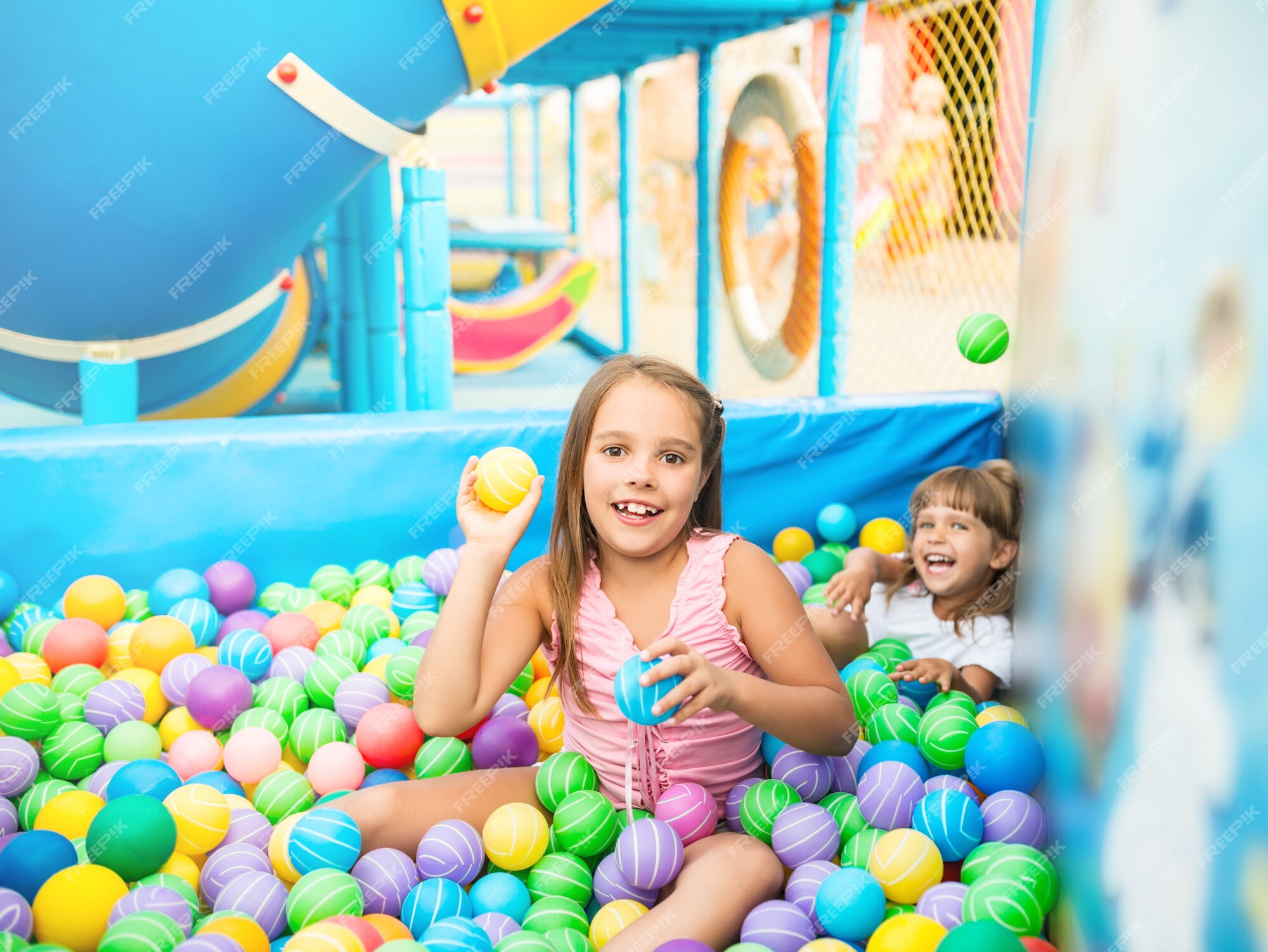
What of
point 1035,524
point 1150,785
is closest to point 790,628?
point 1035,524

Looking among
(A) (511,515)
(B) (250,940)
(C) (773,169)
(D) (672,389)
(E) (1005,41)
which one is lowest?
(B) (250,940)

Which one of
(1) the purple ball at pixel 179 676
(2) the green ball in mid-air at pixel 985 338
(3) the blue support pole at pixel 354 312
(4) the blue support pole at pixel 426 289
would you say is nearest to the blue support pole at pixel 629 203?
(3) the blue support pole at pixel 354 312

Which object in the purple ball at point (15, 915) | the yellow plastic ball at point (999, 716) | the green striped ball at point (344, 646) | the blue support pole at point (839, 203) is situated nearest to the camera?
the purple ball at point (15, 915)

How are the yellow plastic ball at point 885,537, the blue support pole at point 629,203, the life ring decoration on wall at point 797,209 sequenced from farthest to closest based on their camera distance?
the blue support pole at point 629,203 → the life ring decoration on wall at point 797,209 → the yellow plastic ball at point 885,537

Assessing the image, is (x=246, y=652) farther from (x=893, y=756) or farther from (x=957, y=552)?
(x=957, y=552)

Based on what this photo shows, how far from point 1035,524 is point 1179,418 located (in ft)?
1.40

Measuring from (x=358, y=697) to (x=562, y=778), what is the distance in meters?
0.47

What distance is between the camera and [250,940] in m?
1.13

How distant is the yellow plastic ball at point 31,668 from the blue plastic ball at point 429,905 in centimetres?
91

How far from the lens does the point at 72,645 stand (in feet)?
6.23

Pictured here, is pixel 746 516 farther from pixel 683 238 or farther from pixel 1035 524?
pixel 683 238

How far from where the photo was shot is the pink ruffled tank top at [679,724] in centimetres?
143

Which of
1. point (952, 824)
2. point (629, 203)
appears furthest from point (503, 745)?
point (629, 203)

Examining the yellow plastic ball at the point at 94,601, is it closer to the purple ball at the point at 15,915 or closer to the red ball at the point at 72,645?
the red ball at the point at 72,645
